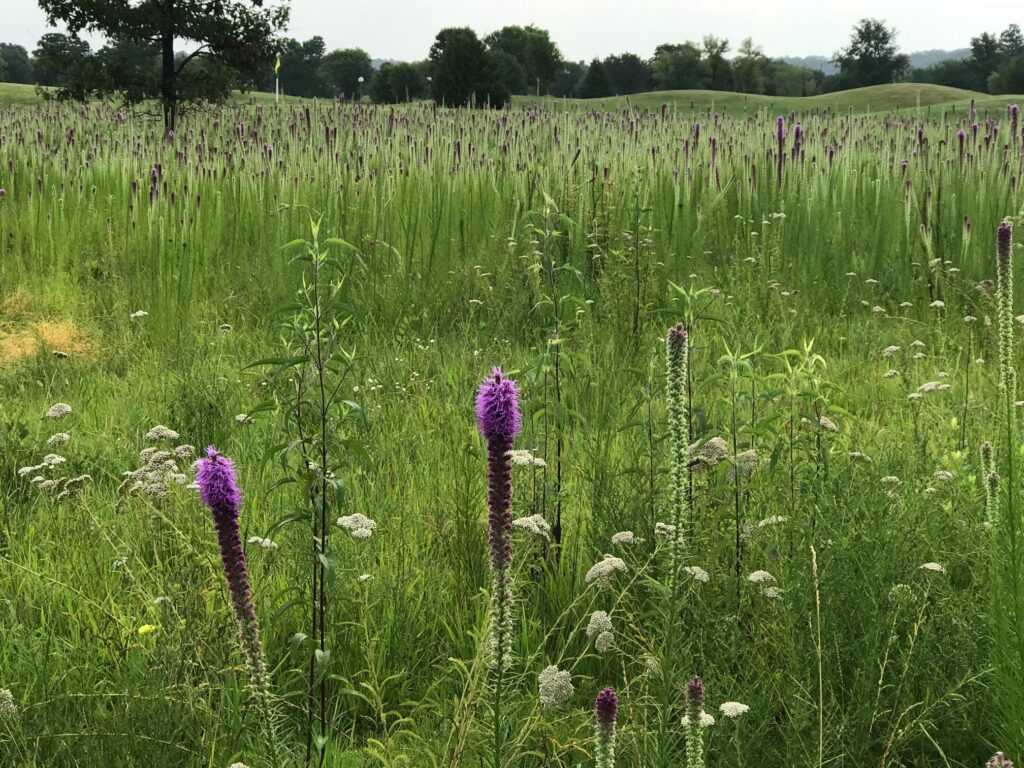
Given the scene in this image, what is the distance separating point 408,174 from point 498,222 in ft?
4.14

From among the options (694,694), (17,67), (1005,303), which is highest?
(17,67)

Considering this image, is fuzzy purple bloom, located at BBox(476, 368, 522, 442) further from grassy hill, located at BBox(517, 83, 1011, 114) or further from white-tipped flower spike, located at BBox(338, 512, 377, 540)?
grassy hill, located at BBox(517, 83, 1011, 114)

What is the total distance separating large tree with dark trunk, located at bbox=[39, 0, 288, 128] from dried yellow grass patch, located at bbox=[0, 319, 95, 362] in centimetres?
1460

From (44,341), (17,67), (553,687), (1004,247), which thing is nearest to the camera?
(1004,247)

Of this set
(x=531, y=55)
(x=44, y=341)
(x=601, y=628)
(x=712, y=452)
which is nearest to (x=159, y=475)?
(x=601, y=628)

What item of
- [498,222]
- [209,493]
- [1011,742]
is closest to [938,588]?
[1011,742]

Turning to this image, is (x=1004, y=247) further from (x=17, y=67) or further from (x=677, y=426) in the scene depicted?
(x=17, y=67)

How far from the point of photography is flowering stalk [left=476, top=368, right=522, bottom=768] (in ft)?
5.07

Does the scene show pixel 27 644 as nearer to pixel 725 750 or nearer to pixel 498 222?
pixel 725 750

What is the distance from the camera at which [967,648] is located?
235 centimetres

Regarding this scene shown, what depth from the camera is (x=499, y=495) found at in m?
1.54

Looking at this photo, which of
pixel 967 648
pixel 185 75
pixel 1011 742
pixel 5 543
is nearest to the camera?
pixel 1011 742

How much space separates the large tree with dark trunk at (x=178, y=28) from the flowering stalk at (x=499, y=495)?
1956cm

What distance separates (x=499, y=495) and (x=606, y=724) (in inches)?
16.4
